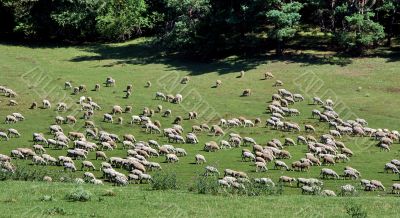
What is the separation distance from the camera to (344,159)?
44.0m

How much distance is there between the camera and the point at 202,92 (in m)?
61.6

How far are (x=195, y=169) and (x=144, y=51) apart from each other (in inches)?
1493

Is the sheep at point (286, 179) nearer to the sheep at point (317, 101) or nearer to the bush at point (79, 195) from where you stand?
the bush at point (79, 195)

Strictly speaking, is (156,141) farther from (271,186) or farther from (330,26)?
(330,26)

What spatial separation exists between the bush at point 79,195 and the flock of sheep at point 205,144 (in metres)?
6.25

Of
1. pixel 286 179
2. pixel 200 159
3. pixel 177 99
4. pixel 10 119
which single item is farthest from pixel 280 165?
pixel 10 119

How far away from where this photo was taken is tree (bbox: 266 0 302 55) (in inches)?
2685

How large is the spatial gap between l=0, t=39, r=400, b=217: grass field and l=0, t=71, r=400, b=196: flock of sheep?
657 mm

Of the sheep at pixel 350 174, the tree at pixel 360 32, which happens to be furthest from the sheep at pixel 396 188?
the tree at pixel 360 32

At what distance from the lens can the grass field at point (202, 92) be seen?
135 feet

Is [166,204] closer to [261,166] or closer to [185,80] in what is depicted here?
[261,166]

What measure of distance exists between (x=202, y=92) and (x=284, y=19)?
12.2 meters

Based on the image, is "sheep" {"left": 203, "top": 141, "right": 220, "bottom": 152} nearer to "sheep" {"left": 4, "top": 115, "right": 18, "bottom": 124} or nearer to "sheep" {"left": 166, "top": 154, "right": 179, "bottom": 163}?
"sheep" {"left": 166, "top": 154, "right": 179, "bottom": 163}

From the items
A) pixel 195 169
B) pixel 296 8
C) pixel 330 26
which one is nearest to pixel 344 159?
pixel 195 169
